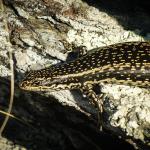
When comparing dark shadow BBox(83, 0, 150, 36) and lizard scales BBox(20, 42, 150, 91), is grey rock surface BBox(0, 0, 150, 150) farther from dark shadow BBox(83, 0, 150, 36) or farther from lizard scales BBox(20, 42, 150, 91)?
lizard scales BBox(20, 42, 150, 91)

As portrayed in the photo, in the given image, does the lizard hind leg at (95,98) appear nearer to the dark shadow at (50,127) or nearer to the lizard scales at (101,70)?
the lizard scales at (101,70)

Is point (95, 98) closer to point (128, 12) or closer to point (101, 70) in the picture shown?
point (101, 70)

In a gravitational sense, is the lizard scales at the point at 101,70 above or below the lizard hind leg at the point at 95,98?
above

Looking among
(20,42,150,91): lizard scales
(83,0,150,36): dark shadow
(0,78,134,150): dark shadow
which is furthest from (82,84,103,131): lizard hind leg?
(83,0,150,36): dark shadow

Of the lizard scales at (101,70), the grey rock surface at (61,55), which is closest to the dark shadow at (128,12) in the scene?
the grey rock surface at (61,55)

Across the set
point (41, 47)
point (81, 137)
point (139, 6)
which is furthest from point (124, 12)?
point (81, 137)
